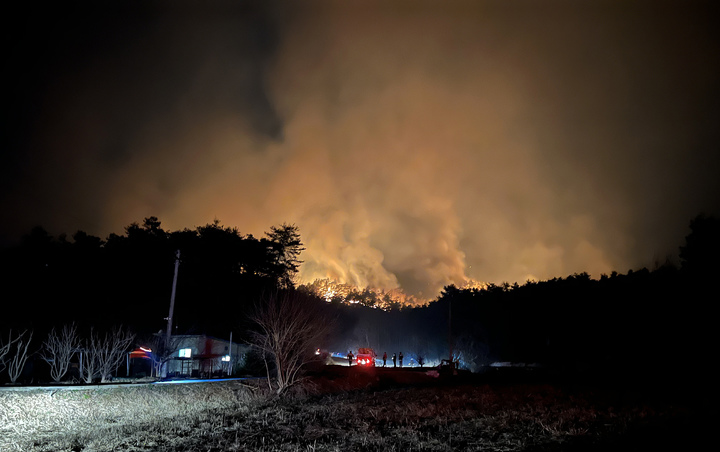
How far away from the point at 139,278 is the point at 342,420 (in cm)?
3518

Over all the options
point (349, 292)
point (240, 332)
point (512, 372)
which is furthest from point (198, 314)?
point (349, 292)

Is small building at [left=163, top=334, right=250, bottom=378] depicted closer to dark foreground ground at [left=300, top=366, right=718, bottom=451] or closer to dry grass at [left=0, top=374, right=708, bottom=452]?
dark foreground ground at [left=300, top=366, right=718, bottom=451]

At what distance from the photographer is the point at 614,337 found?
144 feet

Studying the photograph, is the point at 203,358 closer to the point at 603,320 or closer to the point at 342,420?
the point at 342,420

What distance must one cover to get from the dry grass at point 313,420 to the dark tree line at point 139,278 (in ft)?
56.7

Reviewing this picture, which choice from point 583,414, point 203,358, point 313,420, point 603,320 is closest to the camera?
point 583,414

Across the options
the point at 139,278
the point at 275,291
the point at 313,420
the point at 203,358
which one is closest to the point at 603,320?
the point at 275,291

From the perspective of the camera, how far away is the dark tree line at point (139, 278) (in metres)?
37.0

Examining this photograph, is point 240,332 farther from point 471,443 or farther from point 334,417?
point 471,443

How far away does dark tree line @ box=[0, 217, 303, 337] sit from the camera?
36969 millimetres

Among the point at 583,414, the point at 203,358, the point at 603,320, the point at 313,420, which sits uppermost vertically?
the point at 603,320

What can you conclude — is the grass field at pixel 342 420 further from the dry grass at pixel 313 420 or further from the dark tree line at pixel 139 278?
the dark tree line at pixel 139 278

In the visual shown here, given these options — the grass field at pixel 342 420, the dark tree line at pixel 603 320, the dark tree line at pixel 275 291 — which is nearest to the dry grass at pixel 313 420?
the grass field at pixel 342 420

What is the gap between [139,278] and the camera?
152 ft
